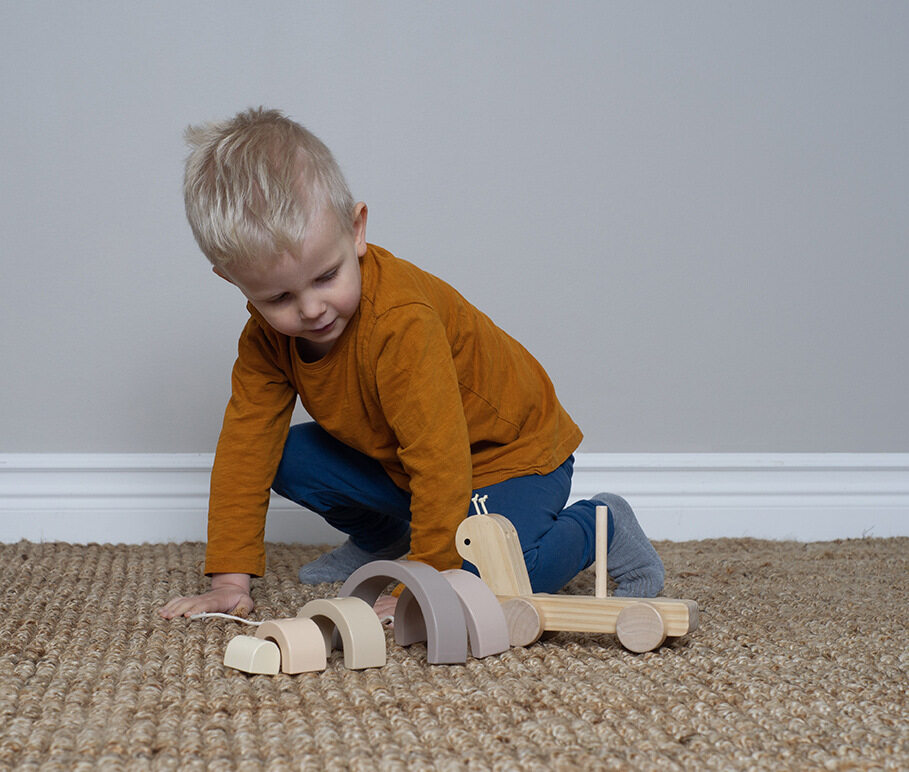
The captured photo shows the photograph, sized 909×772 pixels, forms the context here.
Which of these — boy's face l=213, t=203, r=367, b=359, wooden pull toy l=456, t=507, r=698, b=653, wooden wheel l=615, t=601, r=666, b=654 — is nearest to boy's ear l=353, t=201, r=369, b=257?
boy's face l=213, t=203, r=367, b=359

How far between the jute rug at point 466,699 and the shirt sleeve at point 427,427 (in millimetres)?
120

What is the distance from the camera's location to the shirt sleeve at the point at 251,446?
0.90 meters

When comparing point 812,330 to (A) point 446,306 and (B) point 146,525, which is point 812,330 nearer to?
(A) point 446,306

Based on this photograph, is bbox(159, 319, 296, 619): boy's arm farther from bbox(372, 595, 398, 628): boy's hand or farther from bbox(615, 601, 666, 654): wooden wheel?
bbox(615, 601, 666, 654): wooden wheel

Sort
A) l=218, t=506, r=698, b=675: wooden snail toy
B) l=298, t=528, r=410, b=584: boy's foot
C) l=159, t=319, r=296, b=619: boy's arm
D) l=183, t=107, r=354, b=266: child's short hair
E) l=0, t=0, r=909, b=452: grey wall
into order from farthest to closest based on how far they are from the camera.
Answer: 1. l=0, t=0, r=909, b=452: grey wall
2. l=298, t=528, r=410, b=584: boy's foot
3. l=159, t=319, r=296, b=619: boy's arm
4. l=183, t=107, r=354, b=266: child's short hair
5. l=218, t=506, r=698, b=675: wooden snail toy

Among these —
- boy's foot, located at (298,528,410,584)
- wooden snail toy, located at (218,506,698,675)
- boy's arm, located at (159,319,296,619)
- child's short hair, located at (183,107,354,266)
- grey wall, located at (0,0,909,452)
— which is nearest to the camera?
wooden snail toy, located at (218,506,698,675)

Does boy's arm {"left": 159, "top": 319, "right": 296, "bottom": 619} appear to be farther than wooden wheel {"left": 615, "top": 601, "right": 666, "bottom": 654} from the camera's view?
Yes

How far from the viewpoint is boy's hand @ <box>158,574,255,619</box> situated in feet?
2.59

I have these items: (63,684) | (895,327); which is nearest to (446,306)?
(63,684)

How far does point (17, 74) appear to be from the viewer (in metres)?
1.24

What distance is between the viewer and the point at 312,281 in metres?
0.75

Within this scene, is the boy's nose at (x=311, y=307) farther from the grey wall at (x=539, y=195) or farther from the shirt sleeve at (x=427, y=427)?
the grey wall at (x=539, y=195)

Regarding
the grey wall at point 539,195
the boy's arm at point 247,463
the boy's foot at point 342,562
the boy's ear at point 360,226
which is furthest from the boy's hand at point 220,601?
the grey wall at point 539,195

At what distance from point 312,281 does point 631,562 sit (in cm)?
43
